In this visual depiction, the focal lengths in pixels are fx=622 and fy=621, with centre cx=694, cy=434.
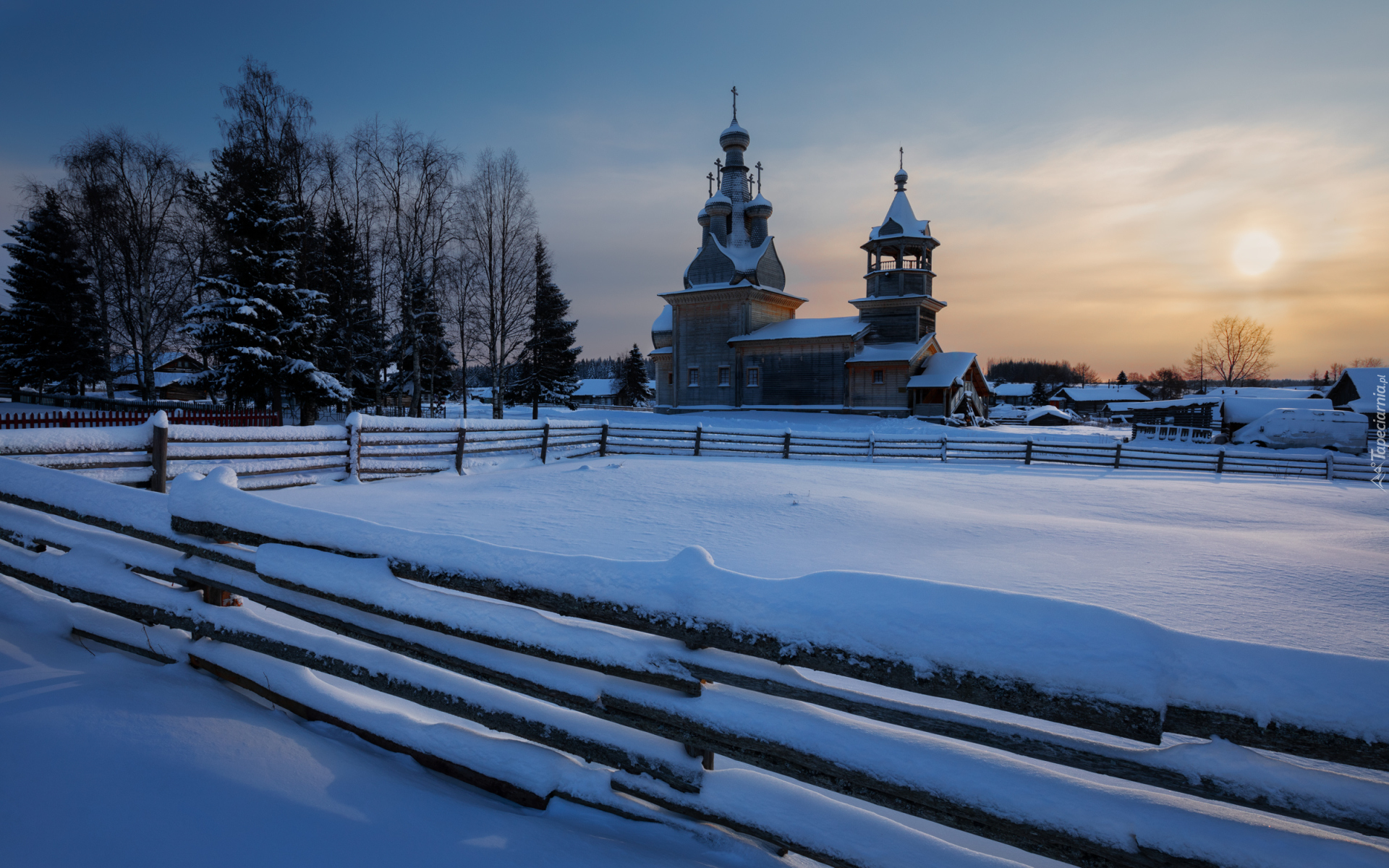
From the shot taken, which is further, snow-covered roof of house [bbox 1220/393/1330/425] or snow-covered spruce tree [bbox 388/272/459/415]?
snow-covered roof of house [bbox 1220/393/1330/425]

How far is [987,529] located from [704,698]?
832cm

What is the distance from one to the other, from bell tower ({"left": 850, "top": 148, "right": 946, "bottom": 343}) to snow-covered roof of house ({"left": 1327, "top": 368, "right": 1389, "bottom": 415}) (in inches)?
1101

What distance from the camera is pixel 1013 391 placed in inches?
4427

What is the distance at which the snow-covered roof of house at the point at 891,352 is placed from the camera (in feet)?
112

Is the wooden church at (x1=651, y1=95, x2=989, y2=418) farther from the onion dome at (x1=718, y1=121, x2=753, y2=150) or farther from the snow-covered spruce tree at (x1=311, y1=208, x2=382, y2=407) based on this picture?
the snow-covered spruce tree at (x1=311, y1=208, x2=382, y2=407)

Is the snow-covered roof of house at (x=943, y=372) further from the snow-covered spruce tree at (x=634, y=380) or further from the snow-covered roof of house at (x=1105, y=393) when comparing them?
the snow-covered roof of house at (x=1105, y=393)

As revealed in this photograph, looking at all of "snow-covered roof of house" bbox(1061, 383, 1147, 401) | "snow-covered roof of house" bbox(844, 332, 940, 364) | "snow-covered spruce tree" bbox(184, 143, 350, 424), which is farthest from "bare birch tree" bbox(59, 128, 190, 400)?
"snow-covered roof of house" bbox(1061, 383, 1147, 401)

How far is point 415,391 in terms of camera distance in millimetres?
26578

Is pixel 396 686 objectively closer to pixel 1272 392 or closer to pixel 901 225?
pixel 901 225

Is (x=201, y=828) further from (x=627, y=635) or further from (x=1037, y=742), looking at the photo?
(x=1037, y=742)

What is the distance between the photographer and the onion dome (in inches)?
1633

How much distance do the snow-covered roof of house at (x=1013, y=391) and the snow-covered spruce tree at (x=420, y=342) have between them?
10037cm

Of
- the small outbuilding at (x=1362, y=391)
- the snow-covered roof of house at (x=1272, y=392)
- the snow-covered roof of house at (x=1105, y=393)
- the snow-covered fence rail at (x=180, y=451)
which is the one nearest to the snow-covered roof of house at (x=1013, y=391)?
the snow-covered roof of house at (x=1105, y=393)

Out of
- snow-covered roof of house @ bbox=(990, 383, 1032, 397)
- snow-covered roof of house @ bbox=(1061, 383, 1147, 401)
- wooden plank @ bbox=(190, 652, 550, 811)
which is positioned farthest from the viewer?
snow-covered roof of house @ bbox=(990, 383, 1032, 397)
